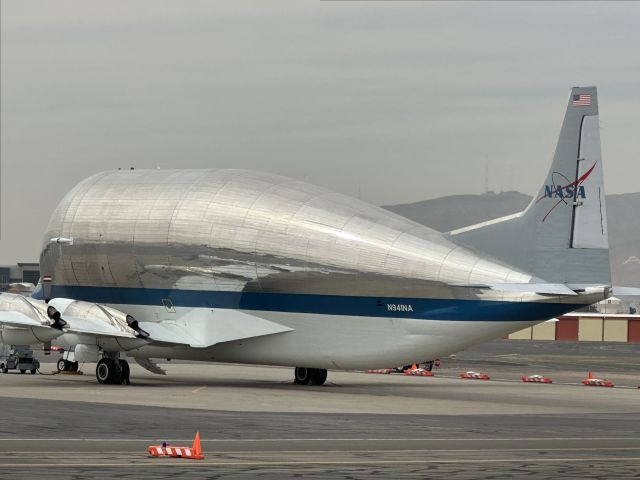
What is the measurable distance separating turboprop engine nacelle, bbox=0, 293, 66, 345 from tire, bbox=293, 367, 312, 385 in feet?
31.8

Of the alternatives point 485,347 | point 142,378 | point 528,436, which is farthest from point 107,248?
point 485,347

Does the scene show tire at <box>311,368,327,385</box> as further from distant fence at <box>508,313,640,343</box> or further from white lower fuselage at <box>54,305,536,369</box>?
distant fence at <box>508,313,640,343</box>

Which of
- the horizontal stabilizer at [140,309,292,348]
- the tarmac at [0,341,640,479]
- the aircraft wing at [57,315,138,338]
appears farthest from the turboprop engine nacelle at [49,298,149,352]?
the tarmac at [0,341,640,479]

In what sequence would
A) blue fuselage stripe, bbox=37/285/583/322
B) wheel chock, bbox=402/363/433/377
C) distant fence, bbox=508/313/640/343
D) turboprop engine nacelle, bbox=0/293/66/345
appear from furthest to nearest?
distant fence, bbox=508/313/640/343 < wheel chock, bbox=402/363/433/377 < turboprop engine nacelle, bbox=0/293/66/345 < blue fuselage stripe, bbox=37/285/583/322

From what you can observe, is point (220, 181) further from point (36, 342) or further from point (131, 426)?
point (131, 426)

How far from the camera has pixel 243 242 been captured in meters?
47.8

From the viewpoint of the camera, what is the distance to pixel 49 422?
31484 mm

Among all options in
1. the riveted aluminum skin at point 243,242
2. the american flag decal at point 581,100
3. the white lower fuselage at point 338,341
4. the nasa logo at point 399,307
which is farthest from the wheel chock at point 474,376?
the american flag decal at point 581,100

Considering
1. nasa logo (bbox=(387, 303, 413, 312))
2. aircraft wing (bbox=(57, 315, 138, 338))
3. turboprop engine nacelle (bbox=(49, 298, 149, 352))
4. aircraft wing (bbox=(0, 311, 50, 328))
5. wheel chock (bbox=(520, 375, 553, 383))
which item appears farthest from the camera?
wheel chock (bbox=(520, 375, 553, 383))

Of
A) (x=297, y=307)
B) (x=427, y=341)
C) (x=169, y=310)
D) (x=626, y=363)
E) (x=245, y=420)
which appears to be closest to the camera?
(x=245, y=420)

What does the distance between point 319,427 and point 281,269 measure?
50.0 feet

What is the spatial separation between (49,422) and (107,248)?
66.3 ft

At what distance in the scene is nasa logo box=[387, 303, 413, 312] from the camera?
146 feet

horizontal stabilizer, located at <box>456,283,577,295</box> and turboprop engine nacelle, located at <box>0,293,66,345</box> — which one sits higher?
horizontal stabilizer, located at <box>456,283,577,295</box>
